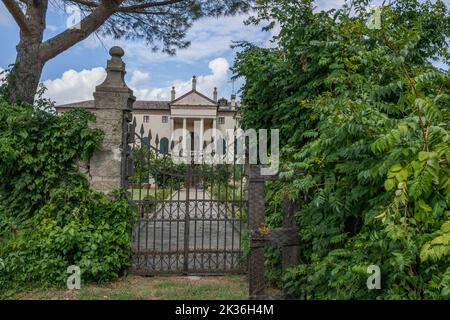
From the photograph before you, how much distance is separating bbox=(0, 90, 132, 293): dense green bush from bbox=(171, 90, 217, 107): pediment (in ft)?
117

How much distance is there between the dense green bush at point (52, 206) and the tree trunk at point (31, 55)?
1058mm

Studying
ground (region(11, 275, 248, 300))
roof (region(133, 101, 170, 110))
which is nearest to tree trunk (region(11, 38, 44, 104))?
ground (region(11, 275, 248, 300))

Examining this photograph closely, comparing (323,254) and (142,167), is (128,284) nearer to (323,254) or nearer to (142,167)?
(142,167)

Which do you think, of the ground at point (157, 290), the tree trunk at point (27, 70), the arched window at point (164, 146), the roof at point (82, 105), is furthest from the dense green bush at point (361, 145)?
the tree trunk at point (27, 70)

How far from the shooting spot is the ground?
4455mm

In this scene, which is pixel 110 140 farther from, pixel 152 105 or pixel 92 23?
pixel 152 105

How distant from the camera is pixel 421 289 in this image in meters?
2.19

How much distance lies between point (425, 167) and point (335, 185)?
1.01 m

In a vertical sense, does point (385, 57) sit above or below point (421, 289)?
above

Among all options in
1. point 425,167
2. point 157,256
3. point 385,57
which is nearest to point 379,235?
point 425,167

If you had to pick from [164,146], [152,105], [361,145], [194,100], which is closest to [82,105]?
[164,146]

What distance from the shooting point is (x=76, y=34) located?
6867 mm

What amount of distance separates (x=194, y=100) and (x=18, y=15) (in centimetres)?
3505
